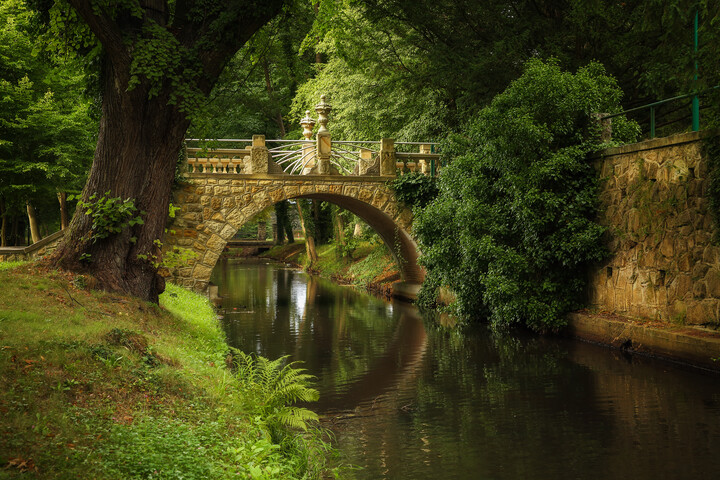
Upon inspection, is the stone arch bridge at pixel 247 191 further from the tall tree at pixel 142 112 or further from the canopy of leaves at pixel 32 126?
the tall tree at pixel 142 112

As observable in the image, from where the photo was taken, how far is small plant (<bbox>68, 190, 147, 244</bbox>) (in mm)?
9227

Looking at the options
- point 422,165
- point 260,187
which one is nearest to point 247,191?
point 260,187

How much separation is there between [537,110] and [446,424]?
7923mm

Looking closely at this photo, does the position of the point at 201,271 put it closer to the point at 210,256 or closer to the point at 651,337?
the point at 210,256

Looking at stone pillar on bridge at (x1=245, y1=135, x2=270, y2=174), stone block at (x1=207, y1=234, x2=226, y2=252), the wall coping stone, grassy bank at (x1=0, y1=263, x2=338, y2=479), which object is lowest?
grassy bank at (x1=0, y1=263, x2=338, y2=479)

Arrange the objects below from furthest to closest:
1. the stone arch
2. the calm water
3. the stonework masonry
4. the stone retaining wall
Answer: the stone arch
the stone retaining wall
the stonework masonry
the calm water

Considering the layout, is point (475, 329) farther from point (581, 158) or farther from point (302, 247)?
point (302, 247)

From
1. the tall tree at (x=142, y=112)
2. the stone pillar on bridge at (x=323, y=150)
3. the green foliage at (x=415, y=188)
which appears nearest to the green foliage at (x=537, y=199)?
the green foliage at (x=415, y=188)

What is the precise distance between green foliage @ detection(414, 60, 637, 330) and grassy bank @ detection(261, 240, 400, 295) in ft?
30.9

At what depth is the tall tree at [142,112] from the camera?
9211 mm

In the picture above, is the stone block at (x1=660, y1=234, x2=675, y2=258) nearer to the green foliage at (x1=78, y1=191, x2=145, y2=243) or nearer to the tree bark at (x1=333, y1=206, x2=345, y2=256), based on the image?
the green foliage at (x1=78, y1=191, x2=145, y2=243)

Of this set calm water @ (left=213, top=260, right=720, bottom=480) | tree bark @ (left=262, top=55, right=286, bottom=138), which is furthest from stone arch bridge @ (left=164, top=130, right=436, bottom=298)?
tree bark @ (left=262, top=55, right=286, bottom=138)

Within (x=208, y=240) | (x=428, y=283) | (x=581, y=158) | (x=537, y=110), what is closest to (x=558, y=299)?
(x=581, y=158)

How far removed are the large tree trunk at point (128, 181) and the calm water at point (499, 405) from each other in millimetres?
3317
